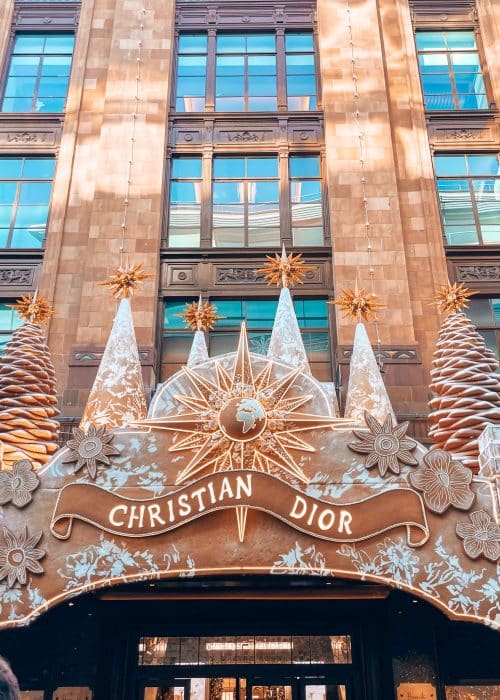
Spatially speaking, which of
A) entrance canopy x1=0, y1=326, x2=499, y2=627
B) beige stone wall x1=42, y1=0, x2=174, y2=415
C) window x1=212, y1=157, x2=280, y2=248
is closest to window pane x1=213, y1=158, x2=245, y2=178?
window x1=212, y1=157, x2=280, y2=248

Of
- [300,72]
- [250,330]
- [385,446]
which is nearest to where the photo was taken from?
[385,446]

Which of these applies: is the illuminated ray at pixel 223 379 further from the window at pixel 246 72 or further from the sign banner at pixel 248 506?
the window at pixel 246 72

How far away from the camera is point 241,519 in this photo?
815 cm

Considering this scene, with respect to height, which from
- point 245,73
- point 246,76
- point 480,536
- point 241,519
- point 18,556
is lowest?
point 18,556

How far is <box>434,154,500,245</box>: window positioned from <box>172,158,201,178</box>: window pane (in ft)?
20.6

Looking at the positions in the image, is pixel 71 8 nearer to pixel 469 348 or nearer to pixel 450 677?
pixel 469 348

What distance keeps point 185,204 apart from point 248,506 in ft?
35.4

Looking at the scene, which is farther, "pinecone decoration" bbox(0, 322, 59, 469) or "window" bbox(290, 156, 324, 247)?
"window" bbox(290, 156, 324, 247)

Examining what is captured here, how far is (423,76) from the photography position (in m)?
18.8

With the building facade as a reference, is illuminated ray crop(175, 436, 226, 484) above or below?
below

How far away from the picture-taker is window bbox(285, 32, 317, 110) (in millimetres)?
18578

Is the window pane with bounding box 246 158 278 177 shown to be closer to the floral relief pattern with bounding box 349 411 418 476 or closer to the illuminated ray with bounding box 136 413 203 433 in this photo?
the illuminated ray with bounding box 136 413 203 433

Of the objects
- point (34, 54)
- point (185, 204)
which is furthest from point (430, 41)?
point (34, 54)

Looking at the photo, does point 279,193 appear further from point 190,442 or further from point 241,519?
point 241,519
